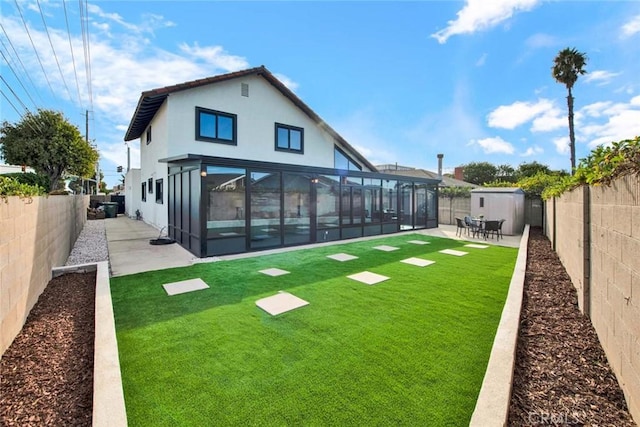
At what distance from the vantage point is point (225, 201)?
802cm

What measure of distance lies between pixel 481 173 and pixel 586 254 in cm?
5394

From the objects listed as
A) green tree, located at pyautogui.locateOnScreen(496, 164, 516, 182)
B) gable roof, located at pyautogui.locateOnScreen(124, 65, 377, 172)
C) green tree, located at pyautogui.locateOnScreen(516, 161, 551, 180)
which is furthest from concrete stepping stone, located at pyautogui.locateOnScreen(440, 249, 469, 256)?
green tree, located at pyautogui.locateOnScreen(496, 164, 516, 182)

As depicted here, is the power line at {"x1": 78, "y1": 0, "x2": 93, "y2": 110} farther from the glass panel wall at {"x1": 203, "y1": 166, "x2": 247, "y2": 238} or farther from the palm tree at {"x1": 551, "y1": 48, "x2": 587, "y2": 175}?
the palm tree at {"x1": 551, "y1": 48, "x2": 587, "y2": 175}

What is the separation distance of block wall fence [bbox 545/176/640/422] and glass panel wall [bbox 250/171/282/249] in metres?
7.11

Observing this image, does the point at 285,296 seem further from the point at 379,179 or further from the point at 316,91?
the point at 316,91

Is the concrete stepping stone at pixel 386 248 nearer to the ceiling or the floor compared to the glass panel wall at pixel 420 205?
nearer to the floor

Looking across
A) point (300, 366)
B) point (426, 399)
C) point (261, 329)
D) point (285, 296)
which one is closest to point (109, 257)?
point (285, 296)

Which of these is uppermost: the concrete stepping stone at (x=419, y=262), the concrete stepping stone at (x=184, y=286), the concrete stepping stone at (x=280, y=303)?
the concrete stepping stone at (x=419, y=262)

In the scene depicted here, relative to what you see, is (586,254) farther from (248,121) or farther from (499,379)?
(248,121)

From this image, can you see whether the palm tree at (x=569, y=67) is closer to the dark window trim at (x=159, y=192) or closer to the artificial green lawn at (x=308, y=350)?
the artificial green lawn at (x=308, y=350)

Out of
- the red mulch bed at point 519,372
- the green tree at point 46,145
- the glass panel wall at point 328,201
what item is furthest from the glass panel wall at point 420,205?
the green tree at point 46,145

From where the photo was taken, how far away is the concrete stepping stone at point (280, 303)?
4.11 m

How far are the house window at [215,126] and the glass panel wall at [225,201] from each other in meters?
4.52

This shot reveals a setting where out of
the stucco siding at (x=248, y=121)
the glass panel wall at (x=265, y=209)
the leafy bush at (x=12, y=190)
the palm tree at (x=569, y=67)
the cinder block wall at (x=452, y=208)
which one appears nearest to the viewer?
the leafy bush at (x=12, y=190)
